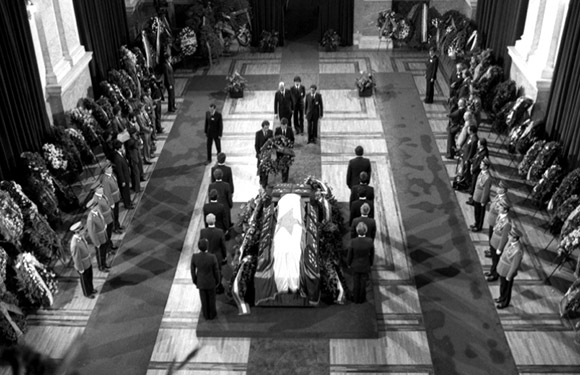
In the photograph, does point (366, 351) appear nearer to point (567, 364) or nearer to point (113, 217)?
point (567, 364)

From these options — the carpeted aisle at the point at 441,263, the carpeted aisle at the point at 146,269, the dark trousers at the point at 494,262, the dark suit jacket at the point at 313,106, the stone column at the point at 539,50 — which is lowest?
the carpeted aisle at the point at 441,263

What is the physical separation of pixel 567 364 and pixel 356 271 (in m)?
2.99

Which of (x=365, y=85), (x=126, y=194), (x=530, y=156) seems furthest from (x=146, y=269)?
(x=365, y=85)

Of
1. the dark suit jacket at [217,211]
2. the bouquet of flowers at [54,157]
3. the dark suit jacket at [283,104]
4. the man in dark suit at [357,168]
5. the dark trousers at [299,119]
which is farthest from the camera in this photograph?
the dark trousers at [299,119]

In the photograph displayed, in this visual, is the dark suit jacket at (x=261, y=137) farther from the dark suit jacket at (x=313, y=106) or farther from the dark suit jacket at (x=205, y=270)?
the dark suit jacket at (x=205, y=270)

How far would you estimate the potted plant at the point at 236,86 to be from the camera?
17.2 meters

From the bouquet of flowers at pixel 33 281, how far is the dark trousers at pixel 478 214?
6887mm

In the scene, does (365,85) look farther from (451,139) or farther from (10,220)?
(10,220)

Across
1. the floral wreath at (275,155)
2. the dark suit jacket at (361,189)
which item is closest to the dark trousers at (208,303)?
the dark suit jacket at (361,189)

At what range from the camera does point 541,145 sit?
42.1ft

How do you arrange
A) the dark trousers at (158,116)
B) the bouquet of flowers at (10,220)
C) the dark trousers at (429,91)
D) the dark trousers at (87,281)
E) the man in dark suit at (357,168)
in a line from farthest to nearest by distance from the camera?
the dark trousers at (429,91), the dark trousers at (158,116), the man in dark suit at (357,168), the dark trousers at (87,281), the bouquet of flowers at (10,220)

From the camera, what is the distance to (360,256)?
970cm

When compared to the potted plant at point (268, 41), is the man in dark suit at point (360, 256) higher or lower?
higher

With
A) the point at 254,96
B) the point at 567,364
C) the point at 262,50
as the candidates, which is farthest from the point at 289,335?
the point at 262,50
